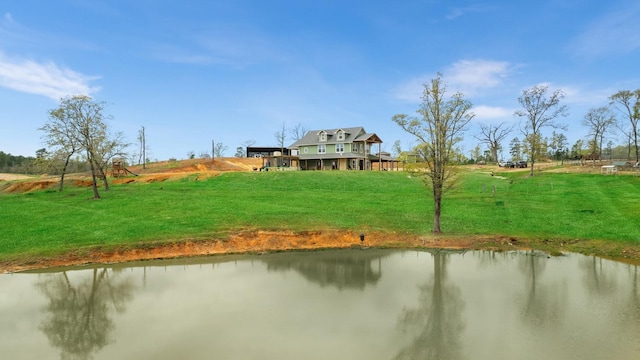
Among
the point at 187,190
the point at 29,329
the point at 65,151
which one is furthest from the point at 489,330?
the point at 65,151

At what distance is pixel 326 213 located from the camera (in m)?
29.5

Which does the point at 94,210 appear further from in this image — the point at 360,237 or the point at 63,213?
the point at 360,237

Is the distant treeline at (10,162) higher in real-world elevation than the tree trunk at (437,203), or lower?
higher

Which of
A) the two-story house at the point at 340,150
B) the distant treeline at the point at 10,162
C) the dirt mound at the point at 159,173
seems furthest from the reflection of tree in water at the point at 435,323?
the distant treeline at the point at 10,162

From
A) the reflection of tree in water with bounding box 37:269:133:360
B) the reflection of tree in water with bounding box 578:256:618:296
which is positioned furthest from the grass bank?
the reflection of tree in water with bounding box 37:269:133:360

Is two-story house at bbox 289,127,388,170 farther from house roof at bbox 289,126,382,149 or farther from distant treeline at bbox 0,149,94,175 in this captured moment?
distant treeline at bbox 0,149,94,175

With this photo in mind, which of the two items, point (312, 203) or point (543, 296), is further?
point (312, 203)

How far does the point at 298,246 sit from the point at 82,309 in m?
11.9

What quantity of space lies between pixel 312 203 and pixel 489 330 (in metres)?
23.4

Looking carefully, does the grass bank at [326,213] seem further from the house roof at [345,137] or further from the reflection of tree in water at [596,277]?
the house roof at [345,137]

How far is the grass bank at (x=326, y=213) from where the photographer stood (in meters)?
23.1

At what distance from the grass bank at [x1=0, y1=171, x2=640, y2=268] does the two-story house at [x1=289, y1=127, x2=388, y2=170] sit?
18.2 metres

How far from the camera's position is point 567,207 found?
31.2 meters

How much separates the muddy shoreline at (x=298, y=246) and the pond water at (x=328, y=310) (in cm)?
153
